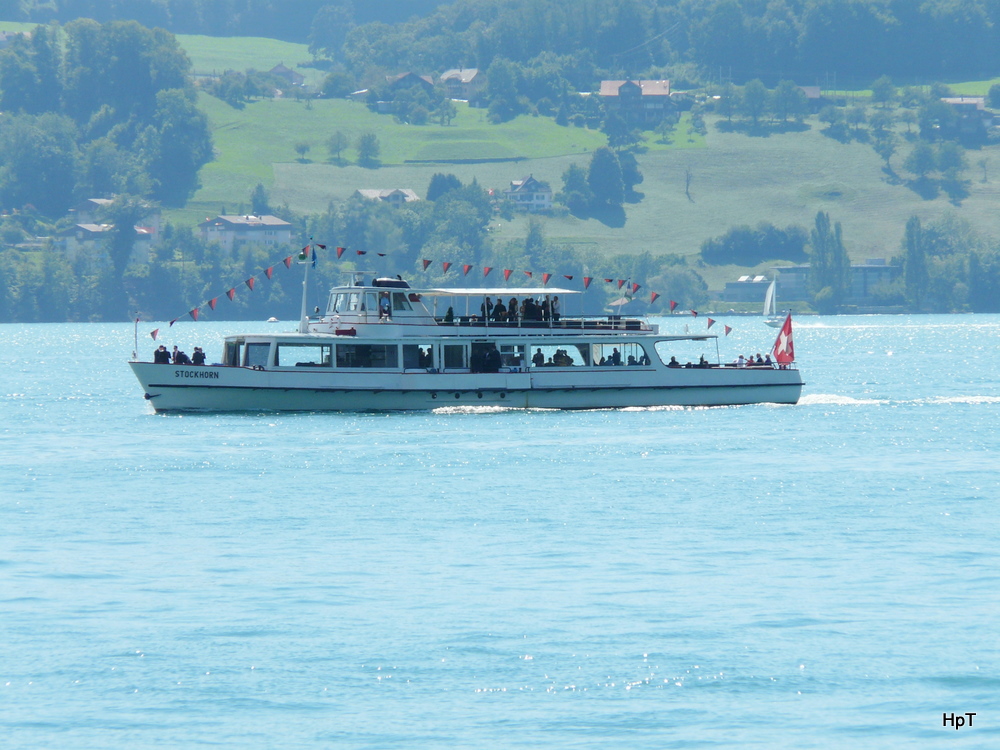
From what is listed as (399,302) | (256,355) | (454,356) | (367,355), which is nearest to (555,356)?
(454,356)

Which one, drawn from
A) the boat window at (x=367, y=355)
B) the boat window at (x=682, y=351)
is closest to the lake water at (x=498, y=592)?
the boat window at (x=367, y=355)

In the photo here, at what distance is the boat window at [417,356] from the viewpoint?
68.7 meters

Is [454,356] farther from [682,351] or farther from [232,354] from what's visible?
[682,351]

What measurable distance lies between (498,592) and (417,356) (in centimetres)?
3615

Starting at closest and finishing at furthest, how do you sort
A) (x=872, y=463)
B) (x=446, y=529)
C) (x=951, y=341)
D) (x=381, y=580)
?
(x=381, y=580), (x=446, y=529), (x=872, y=463), (x=951, y=341)

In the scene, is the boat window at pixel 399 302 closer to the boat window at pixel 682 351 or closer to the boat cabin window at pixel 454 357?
the boat cabin window at pixel 454 357

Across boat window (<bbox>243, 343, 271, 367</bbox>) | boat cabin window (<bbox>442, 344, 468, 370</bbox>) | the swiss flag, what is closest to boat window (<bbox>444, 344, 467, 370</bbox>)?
boat cabin window (<bbox>442, 344, 468, 370</bbox>)

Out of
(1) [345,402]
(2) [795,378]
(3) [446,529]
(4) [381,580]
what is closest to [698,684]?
(4) [381,580]

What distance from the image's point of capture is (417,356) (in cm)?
6900

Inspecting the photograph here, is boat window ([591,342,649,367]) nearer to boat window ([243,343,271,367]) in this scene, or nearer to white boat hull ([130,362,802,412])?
white boat hull ([130,362,802,412])

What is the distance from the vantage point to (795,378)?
74750mm

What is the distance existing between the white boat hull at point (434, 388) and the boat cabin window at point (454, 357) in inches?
30.8

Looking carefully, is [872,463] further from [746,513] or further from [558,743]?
[558,743]

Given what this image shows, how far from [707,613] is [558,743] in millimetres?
7665
